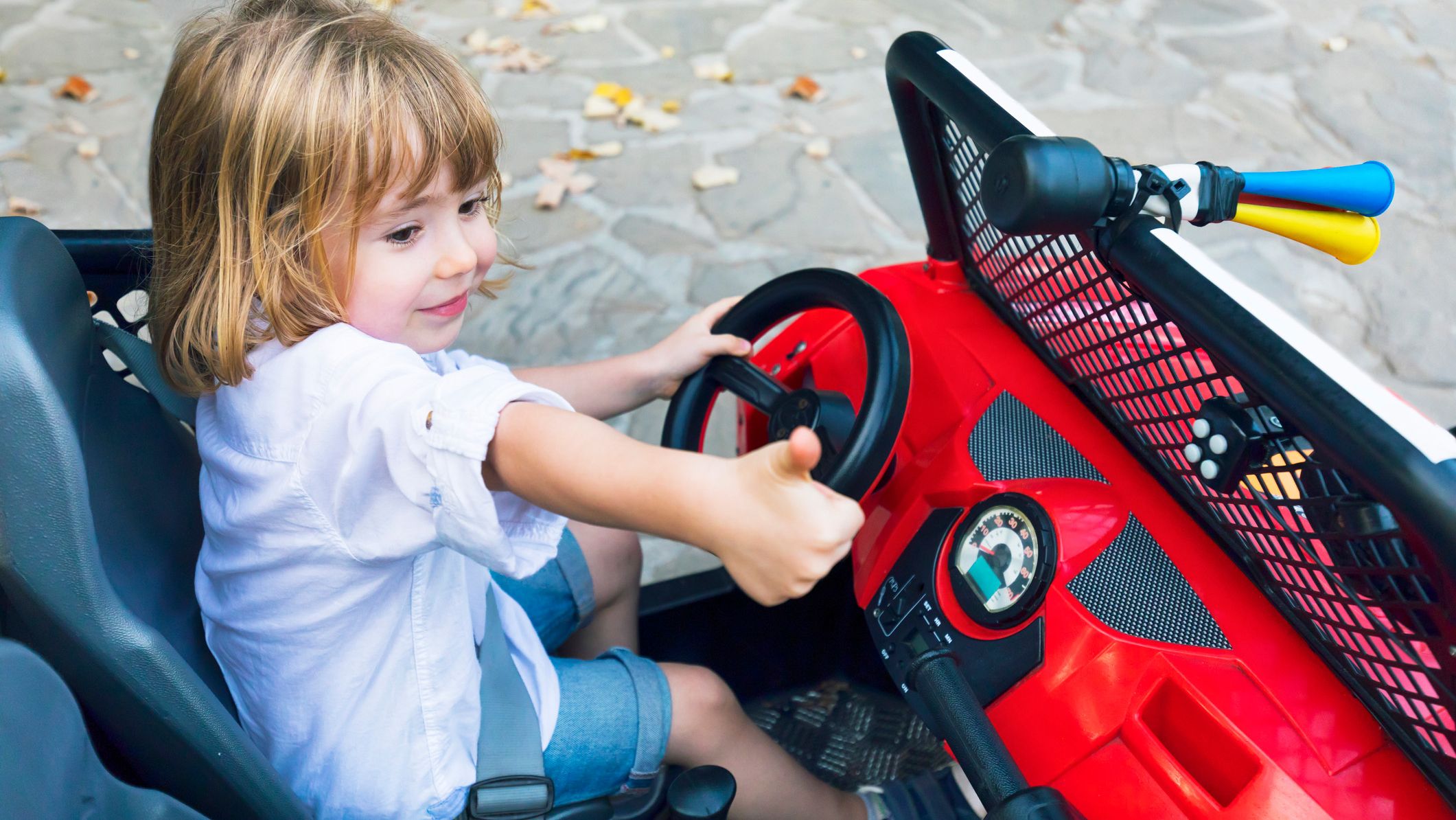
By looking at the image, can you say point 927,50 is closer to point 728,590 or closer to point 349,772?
point 728,590

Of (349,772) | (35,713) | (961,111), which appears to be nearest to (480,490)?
(35,713)

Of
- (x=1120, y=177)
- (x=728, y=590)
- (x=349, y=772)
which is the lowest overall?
(x=728, y=590)

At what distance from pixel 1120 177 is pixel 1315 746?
17.0 inches

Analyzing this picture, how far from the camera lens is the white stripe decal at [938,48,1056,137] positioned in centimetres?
89

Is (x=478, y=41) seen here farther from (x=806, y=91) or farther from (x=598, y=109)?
(x=806, y=91)

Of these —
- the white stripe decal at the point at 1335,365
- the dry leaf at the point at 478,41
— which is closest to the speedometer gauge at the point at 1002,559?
the white stripe decal at the point at 1335,365

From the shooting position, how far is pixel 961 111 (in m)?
0.94

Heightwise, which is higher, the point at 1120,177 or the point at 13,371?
the point at 1120,177

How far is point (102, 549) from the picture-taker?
81 centimetres

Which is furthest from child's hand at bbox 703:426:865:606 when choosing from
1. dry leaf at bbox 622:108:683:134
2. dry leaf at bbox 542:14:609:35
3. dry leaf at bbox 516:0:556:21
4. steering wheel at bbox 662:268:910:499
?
dry leaf at bbox 516:0:556:21

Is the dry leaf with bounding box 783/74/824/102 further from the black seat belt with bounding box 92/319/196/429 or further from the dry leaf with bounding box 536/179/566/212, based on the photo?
the black seat belt with bounding box 92/319/196/429

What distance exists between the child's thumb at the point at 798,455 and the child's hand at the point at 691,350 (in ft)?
2.01

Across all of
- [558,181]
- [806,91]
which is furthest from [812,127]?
[558,181]

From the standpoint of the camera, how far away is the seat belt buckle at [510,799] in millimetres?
969
